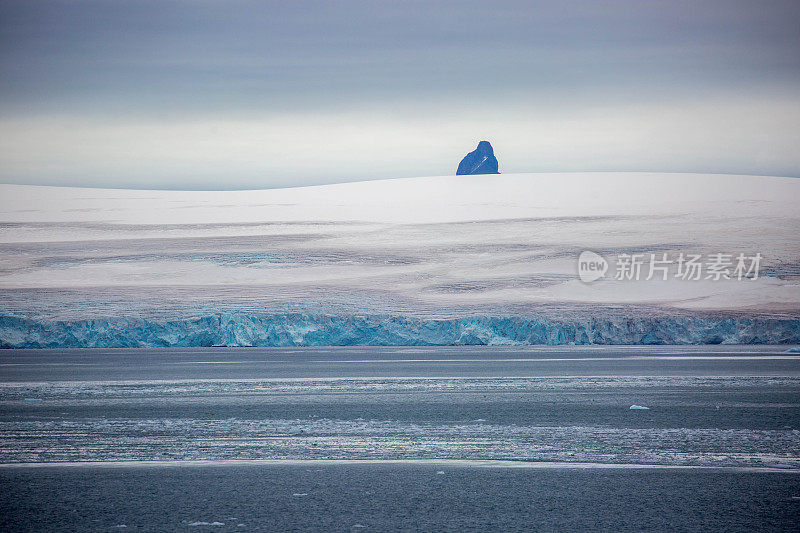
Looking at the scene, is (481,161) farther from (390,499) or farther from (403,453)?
(390,499)

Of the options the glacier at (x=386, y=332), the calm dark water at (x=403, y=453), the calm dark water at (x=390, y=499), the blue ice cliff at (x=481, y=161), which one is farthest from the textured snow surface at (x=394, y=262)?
the blue ice cliff at (x=481, y=161)

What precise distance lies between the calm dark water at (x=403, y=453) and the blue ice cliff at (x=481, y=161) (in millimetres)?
131077

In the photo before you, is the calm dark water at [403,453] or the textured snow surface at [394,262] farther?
the textured snow surface at [394,262]

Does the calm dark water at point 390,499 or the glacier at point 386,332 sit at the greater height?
the calm dark water at point 390,499

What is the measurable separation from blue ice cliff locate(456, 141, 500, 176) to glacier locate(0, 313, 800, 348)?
375 ft

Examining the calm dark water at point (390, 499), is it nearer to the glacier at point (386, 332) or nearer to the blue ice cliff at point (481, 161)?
the glacier at point (386, 332)

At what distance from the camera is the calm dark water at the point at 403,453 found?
559 centimetres

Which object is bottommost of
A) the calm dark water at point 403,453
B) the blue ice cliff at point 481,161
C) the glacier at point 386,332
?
the glacier at point 386,332

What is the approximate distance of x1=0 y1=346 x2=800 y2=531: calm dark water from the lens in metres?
5.59

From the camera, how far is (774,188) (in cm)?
6425

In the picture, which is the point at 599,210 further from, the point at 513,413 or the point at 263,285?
the point at 513,413

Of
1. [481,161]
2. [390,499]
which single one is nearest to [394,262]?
[390,499]

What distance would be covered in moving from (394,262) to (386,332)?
59.5ft

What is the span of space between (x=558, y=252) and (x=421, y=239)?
10.1m
